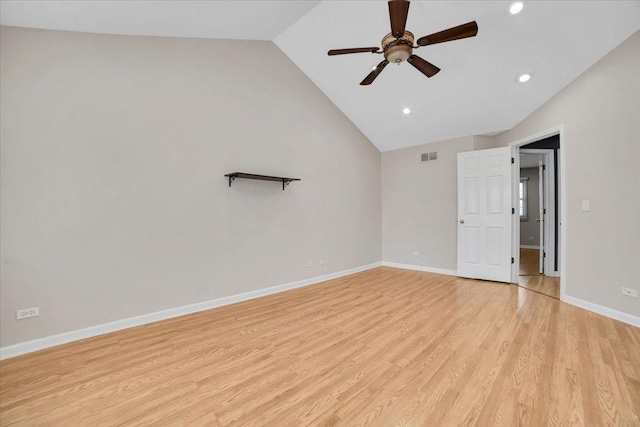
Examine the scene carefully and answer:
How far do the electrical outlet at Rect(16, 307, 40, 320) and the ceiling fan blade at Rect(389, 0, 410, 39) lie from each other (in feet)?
13.3

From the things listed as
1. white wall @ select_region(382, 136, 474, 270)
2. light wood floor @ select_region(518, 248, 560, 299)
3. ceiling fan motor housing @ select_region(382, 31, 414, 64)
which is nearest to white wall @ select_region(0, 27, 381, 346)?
ceiling fan motor housing @ select_region(382, 31, 414, 64)

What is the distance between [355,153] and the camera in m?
5.48

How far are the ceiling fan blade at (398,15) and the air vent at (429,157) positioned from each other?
3.32 m

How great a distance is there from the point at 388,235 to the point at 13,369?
5.61 m

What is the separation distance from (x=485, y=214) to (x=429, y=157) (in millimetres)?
1529

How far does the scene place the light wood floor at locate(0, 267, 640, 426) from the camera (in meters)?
1.60

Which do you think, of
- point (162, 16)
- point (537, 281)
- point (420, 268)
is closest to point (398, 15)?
point (162, 16)

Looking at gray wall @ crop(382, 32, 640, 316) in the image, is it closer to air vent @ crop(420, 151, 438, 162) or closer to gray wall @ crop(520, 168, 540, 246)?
air vent @ crop(420, 151, 438, 162)

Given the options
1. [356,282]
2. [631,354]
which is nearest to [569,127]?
[631,354]

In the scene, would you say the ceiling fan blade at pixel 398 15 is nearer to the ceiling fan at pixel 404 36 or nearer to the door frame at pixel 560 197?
the ceiling fan at pixel 404 36

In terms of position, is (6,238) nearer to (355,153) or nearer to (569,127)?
(355,153)

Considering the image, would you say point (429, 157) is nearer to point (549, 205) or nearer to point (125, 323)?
point (549, 205)

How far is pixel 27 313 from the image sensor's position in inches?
94.1

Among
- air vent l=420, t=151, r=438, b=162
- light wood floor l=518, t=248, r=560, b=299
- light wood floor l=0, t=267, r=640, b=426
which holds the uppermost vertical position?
air vent l=420, t=151, r=438, b=162
